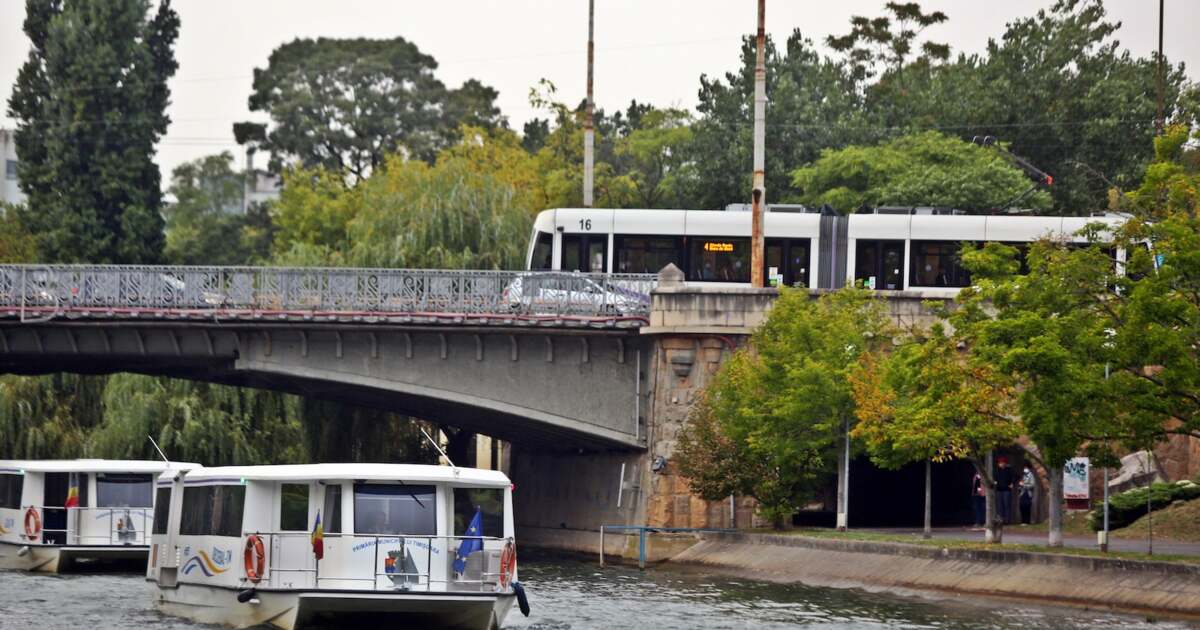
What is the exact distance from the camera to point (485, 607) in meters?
34.8

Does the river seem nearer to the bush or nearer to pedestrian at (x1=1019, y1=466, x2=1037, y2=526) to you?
the bush

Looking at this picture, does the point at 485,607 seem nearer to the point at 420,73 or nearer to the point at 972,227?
the point at 972,227

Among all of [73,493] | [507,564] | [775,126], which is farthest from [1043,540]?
[775,126]

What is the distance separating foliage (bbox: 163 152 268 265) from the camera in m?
134

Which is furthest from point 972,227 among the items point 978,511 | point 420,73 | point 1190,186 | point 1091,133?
point 420,73

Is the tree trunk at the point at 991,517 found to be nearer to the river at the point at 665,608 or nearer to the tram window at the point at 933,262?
the river at the point at 665,608

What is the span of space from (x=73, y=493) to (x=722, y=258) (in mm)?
22628

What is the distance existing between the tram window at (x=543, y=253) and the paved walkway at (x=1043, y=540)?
13.4 metres

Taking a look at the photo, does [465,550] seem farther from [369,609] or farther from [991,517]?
[991,517]

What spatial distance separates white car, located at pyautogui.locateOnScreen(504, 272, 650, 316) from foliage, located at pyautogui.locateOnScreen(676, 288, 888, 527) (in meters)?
4.23

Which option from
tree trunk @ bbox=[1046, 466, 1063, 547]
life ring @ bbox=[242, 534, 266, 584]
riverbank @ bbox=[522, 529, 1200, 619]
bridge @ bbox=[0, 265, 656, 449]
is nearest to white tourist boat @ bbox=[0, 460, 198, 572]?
bridge @ bbox=[0, 265, 656, 449]

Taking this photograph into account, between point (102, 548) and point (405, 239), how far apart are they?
26.3m

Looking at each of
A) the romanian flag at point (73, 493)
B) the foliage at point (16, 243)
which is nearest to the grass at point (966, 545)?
the romanian flag at point (73, 493)

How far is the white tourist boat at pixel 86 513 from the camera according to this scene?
51.1 m
